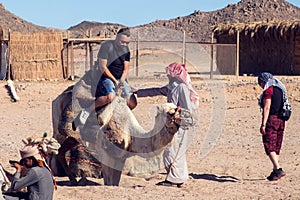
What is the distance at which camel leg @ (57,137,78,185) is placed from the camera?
10.0 m

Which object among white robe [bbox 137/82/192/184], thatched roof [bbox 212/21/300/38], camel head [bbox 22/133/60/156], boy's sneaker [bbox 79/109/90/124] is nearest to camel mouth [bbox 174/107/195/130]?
white robe [bbox 137/82/192/184]

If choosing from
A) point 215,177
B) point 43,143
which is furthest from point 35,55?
point 43,143

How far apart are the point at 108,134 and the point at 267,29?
2358 centimetres

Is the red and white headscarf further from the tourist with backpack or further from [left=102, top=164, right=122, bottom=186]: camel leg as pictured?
[left=102, top=164, right=122, bottom=186]: camel leg

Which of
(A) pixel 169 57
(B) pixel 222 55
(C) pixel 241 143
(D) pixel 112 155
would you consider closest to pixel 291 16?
(A) pixel 169 57

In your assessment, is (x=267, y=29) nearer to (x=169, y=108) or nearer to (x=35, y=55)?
(x=35, y=55)

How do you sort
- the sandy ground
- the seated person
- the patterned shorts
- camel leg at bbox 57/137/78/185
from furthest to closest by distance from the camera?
the patterned shorts → camel leg at bbox 57/137/78/185 → the sandy ground → the seated person

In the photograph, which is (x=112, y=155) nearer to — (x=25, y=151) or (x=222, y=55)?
(x=25, y=151)

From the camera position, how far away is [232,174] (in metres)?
11.2

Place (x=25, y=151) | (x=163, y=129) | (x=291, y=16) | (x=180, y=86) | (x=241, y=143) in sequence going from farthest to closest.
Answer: (x=291, y=16)
(x=241, y=143)
(x=180, y=86)
(x=163, y=129)
(x=25, y=151)

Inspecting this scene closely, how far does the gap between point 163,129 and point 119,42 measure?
1.46 metres

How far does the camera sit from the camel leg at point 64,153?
32.9 ft

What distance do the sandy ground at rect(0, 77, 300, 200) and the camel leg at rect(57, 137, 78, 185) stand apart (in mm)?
171

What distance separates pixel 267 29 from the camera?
1262 inches
